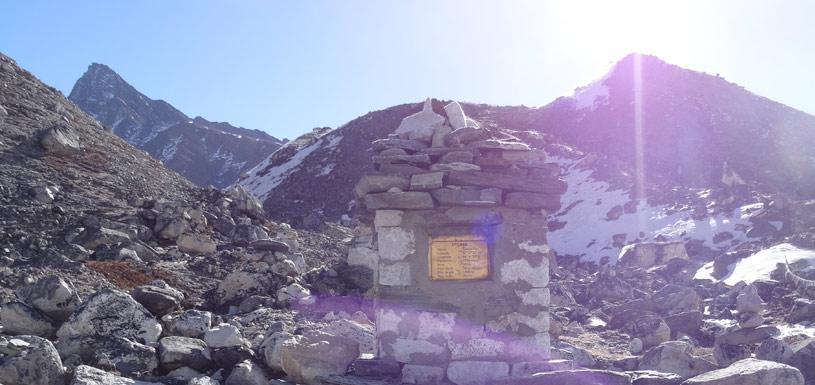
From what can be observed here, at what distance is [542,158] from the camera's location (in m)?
7.05

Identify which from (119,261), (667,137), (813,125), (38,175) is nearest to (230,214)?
(38,175)

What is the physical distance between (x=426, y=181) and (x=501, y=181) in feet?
2.56

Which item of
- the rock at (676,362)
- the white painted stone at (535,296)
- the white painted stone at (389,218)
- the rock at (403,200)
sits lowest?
the rock at (676,362)

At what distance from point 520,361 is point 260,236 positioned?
13.7m

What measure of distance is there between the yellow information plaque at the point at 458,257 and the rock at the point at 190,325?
2.86 m

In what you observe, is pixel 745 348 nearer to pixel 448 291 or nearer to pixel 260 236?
pixel 448 291

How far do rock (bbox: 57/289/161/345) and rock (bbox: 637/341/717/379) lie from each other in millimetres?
6488

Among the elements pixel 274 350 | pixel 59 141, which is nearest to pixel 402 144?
pixel 274 350

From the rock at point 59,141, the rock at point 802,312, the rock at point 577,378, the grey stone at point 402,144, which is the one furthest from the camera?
the rock at point 59,141

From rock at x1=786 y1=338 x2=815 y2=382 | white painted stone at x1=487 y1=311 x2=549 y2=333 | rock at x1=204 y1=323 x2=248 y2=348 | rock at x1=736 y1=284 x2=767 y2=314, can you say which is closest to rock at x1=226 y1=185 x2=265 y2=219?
rock at x1=736 y1=284 x2=767 y2=314

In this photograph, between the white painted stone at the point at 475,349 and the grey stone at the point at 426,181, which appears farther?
the grey stone at the point at 426,181

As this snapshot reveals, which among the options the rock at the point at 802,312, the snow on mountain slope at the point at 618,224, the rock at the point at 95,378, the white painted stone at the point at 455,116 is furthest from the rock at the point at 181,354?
the snow on mountain slope at the point at 618,224

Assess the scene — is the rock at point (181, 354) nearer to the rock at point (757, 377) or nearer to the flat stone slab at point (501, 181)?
the flat stone slab at point (501, 181)

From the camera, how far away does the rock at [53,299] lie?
24.8 ft
